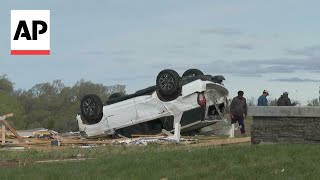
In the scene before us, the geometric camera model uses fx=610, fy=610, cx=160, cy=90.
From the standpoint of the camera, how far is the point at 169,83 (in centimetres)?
1705

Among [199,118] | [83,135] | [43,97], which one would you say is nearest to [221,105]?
[199,118]

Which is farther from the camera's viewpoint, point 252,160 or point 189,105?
point 189,105

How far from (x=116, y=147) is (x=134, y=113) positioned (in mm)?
3232

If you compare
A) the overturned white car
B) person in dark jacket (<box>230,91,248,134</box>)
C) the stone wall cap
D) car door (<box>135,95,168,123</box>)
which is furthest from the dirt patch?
person in dark jacket (<box>230,91,248,134</box>)

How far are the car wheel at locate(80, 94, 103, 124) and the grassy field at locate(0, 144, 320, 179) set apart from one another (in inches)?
305

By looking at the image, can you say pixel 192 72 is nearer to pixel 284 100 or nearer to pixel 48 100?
pixel 284 100

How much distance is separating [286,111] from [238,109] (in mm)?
8765

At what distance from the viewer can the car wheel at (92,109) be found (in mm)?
18312

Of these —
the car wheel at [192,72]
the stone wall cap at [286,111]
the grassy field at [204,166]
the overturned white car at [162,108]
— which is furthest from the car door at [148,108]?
the grassy field at [204,166]

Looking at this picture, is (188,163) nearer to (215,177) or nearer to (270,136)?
(215,177)

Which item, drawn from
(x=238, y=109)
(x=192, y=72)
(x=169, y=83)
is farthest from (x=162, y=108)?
(x=238, y=109)

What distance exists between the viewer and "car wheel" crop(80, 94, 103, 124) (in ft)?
60.1

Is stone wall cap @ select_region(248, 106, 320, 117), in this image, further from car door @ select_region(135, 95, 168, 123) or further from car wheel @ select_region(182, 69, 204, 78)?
car wheel @ select_region(182, 69, 204, 78)

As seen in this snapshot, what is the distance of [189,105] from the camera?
17.2 m
